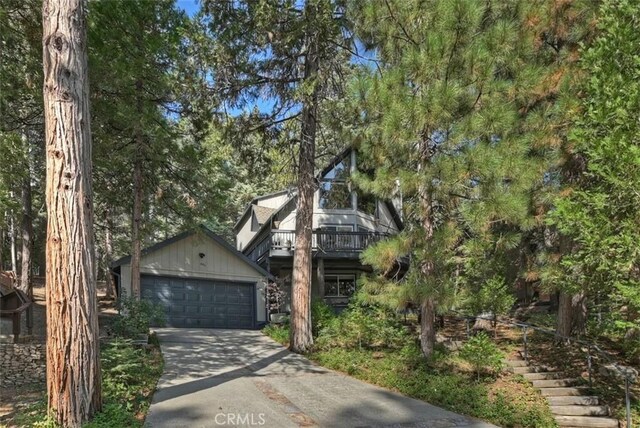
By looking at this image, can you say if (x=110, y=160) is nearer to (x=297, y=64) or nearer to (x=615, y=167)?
(x=297, y=64)

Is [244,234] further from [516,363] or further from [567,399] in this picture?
[567,399]

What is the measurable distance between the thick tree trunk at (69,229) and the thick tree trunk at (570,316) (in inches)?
354

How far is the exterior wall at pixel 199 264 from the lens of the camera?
17.4 meters

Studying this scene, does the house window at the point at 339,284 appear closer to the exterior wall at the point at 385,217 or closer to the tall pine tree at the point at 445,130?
the exterior wall at the point at 385,217

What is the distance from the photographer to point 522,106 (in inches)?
350

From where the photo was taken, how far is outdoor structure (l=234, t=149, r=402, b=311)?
63.5 ft

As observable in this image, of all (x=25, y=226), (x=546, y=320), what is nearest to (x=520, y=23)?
(x=546, y=320)

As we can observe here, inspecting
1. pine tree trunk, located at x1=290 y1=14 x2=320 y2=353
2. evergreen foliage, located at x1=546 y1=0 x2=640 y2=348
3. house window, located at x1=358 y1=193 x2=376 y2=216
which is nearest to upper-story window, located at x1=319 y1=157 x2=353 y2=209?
house window, located at x1=358 y1=193 x2=376 y2=216

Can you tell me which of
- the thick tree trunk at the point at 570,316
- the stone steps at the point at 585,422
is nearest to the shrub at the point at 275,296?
the thick tree trunk at the point at 570,316

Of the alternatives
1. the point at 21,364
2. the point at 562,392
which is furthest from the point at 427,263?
the point at 21,364

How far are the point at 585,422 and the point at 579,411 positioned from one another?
24 cm

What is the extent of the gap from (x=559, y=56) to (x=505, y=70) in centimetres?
143

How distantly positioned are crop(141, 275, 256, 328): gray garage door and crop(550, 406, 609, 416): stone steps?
45.8 feet

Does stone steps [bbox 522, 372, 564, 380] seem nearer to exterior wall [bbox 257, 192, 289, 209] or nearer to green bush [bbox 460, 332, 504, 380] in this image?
green bush [bbox 460, 332, 504, 380]
